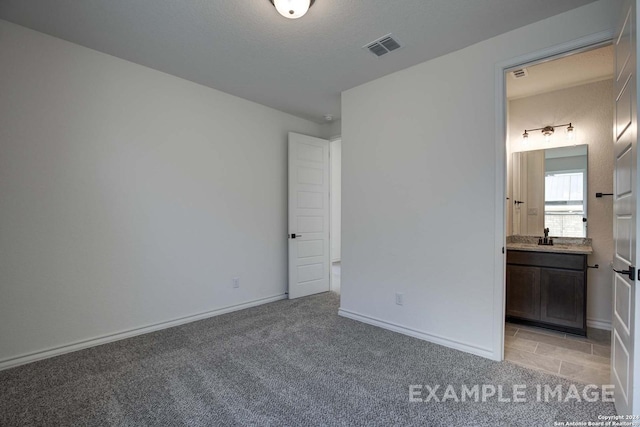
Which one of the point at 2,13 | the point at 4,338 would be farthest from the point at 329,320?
the point at 2,13

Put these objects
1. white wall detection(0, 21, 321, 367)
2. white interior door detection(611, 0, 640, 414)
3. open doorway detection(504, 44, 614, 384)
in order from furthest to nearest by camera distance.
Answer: open doorway detection(504, 44, 614, 384)
white wall detection(0, 21, 321, 367)
white interior door detection(611, 0, 640, 414)

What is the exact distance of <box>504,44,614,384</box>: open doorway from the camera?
3.04m

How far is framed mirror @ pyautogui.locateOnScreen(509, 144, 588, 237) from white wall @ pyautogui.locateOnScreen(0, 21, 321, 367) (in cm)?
347

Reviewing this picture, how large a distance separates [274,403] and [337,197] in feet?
20.2

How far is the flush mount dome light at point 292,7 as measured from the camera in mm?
2054

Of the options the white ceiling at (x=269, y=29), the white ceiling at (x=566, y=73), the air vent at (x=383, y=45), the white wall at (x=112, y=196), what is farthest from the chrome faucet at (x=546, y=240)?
the white wall at (x=112, y=196)

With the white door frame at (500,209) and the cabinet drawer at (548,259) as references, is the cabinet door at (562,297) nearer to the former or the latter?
the cabinet drawer at (548,259)

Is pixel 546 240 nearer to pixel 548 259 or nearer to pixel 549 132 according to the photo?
pixel 548 259

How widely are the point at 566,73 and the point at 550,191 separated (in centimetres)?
132

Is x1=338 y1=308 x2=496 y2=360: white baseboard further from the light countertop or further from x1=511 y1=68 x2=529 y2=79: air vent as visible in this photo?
x1=511 y1=68 x2=529 y2=79: air vent

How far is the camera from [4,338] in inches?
94.3

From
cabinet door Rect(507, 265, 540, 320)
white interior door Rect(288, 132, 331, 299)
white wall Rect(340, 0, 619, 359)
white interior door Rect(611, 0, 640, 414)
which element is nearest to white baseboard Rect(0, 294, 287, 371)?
white interior door Rect(288, 132, 331, 299)

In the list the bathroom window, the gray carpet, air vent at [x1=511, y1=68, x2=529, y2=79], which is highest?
air vent at [x1=511, y1=68, x2=529, y2=79]

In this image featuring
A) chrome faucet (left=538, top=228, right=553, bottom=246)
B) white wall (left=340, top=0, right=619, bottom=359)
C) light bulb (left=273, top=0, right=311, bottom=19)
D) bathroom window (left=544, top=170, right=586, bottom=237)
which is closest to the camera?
light bulb (left=273, top=0, right=311, bottom=19)
